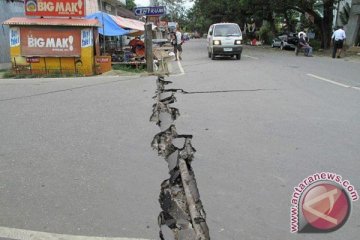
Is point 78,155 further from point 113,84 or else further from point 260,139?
point 113,84

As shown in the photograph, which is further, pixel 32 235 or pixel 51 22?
pixel 51 22

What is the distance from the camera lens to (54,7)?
16.6 metres

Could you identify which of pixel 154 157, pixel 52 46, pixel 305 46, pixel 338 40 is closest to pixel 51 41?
pixel 52 46

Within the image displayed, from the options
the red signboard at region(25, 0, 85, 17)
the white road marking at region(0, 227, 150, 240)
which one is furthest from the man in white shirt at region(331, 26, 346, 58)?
the white road marking at region(0, 227, 150, 240)

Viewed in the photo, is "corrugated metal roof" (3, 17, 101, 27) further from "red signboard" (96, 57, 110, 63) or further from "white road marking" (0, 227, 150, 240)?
"white road marking" (0, 227, 150, 240)

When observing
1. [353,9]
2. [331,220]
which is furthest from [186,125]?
[353,9]

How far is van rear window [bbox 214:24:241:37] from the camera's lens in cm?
2133

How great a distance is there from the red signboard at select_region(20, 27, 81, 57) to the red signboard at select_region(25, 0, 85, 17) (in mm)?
799

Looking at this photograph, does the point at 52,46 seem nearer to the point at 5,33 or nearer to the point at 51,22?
the point at 51,22

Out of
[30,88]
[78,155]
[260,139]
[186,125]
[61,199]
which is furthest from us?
[30,88]

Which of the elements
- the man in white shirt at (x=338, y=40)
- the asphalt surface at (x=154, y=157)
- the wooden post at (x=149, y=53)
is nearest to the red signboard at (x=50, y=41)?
the wooden post at (x=149, y=53)

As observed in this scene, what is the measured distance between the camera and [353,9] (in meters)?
31.6

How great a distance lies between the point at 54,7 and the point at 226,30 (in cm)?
898

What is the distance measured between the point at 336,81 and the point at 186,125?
23.2ft
